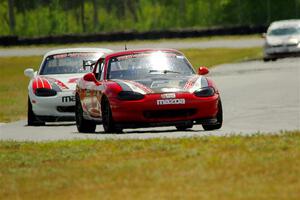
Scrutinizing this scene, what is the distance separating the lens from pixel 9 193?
10.6 meters

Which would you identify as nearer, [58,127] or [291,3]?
[58,127]

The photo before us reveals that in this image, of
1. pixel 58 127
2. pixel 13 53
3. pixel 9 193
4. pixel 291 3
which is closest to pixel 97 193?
pixel 9 193

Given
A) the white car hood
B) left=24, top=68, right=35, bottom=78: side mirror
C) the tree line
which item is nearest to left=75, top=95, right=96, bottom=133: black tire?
the white car hood

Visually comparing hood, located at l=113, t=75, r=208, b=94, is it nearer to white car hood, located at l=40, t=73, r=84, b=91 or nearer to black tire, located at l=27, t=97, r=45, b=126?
white car hood, located at l=40, t=73, r=84, b=91

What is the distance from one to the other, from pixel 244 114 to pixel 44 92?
12.0ft

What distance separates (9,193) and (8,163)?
7.55 ft

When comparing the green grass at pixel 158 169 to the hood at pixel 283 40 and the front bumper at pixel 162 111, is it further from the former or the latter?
the hood at pixel 283 40

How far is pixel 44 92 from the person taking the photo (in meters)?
22.0

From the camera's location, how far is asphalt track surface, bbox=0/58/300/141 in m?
17.5

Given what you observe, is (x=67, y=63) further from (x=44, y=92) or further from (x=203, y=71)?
(x=203, y=71)

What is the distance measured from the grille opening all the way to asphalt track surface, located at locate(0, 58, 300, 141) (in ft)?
0.84

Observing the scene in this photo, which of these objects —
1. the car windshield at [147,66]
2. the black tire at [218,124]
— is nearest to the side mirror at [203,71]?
the car windshield at [147,66]

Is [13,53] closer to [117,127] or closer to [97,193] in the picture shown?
[117,127]

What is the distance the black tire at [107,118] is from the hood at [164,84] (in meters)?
0.38
